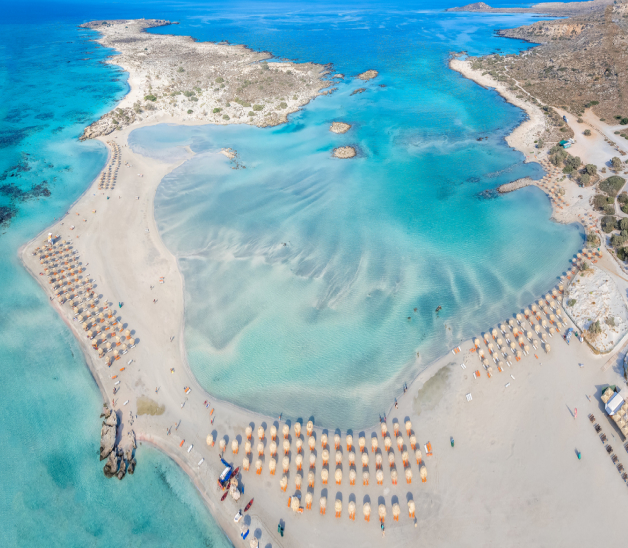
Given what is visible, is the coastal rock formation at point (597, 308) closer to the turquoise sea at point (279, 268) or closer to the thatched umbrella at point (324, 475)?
the turquoise sea at point (279, 268)

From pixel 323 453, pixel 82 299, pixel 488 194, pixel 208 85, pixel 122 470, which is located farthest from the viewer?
pixel 208 85

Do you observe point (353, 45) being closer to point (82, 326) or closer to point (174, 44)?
point (174, 44)

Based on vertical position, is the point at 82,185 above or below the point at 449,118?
below

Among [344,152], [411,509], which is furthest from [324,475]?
[344,152]

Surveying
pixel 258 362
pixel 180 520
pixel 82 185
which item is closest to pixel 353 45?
pixel 82 185

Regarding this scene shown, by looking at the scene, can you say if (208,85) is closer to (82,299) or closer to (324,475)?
(82,299)

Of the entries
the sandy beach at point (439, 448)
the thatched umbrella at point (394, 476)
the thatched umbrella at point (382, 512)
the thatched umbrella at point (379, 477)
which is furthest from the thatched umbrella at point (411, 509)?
the thatched umbrella at point (379, 477)
